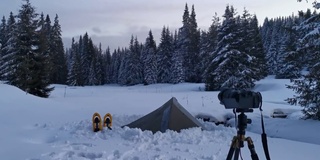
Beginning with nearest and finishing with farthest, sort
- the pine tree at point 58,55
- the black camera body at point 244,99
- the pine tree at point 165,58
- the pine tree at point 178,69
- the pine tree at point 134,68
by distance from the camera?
the black camera body at point 244,99 → the pine tree at point 178,69 → the pine tree at point 165,58 → the pine tree at point 58,55 → the pine tree at point 134,68

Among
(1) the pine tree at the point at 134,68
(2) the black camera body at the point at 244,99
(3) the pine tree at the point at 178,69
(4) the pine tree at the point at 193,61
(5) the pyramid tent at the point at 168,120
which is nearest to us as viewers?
(2) the black camera body at the point at 244,99

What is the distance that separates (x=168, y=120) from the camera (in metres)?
9.91

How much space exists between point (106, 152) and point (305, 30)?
9.00 m

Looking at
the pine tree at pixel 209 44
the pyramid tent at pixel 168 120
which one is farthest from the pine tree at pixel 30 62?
the pine tree at pixel 209 44

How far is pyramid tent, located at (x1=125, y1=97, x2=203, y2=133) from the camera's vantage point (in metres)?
9.82

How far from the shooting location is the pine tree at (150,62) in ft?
193

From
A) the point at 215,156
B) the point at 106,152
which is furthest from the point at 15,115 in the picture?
the point at 215,156

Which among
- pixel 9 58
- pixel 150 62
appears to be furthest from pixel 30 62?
pixel 150 62

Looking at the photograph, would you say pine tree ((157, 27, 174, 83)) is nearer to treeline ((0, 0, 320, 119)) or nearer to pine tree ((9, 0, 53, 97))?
treeline ((0, 0, 320, 119))

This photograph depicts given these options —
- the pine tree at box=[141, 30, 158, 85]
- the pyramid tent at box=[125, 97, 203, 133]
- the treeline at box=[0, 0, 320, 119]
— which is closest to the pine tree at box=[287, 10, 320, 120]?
the treeline at box=[0, 0, 320, 119]

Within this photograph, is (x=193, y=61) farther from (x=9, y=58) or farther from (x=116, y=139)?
(x=116, y=139)

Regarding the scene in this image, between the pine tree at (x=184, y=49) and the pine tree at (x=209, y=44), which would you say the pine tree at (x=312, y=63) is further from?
the pine tree at (x=184, y=49)

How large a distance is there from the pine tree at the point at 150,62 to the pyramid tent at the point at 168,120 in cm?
4845

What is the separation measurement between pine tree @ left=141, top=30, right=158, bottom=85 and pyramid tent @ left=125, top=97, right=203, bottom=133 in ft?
159
